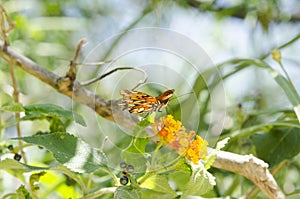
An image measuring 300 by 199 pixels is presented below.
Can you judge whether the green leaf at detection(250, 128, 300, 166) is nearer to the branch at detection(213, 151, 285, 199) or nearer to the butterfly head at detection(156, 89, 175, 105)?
the branch at detection(213, 151, 285, 199)

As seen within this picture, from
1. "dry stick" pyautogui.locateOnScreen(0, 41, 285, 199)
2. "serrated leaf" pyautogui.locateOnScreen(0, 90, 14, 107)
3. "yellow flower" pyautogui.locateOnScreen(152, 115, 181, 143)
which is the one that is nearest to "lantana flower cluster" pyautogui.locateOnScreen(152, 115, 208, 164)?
"yellow flower" pyautogui.locateOnScreen(152, 115, 181, 143)

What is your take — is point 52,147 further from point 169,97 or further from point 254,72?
point 254,72

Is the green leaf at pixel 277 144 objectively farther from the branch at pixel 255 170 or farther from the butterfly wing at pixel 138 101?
the butterfly wing at pixel 138 101

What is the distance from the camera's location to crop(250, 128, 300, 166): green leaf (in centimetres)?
85

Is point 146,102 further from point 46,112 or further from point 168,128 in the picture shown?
point 46,112

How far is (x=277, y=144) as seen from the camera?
0.87 meters

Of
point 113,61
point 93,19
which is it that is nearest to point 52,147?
point 113,61

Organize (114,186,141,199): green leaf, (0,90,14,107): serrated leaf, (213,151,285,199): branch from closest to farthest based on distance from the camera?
(114,186,141,199): green leaf, (213,151,285,199): branch, (0,90,14,107): serrated leaf

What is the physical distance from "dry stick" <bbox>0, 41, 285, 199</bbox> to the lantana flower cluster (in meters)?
0.11

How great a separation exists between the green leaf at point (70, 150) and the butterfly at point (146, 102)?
0.06m

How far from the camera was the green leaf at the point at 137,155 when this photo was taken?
1.91 ft

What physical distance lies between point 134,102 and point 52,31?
36.7 inches

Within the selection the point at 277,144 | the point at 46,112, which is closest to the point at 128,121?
the point at 46,112

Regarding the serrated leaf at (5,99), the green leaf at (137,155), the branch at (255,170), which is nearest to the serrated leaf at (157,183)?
the green leaf at (137,155)
